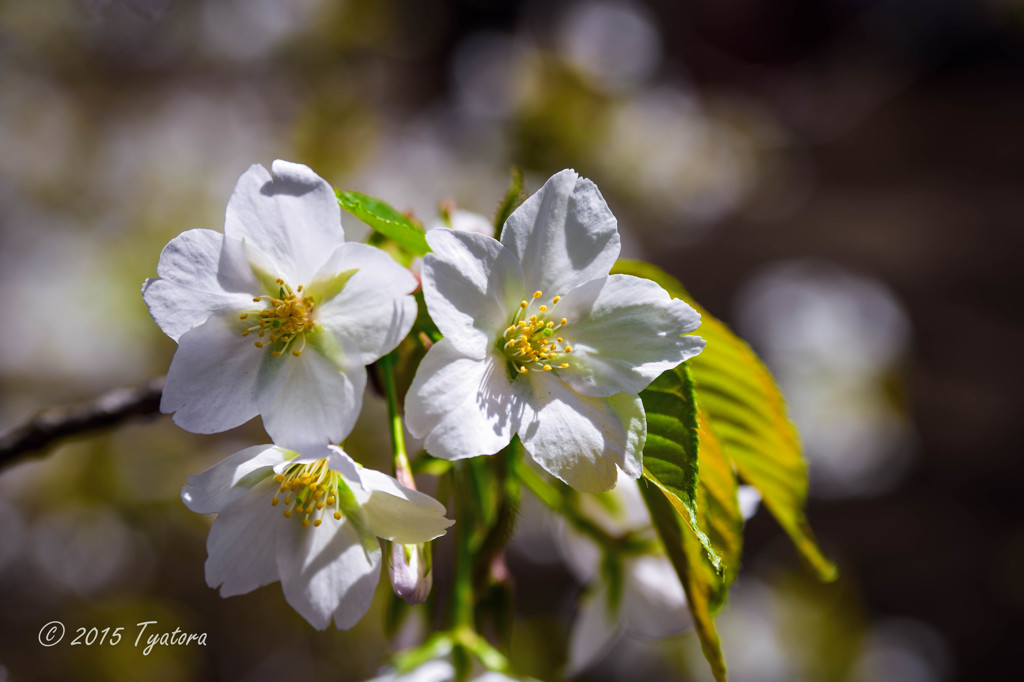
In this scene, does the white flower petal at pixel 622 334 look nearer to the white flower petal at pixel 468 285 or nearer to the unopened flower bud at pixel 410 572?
the white flower petal at pixel 468 285

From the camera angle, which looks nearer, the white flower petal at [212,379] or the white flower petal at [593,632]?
the white flower petal at [212,379]

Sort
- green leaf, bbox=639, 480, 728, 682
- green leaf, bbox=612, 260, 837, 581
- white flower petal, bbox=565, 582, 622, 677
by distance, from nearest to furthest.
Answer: green leaf, bbox=639, 480, 728, 682
green leaf, bbox=612, 260, 837, 581
white flower petal, bbox=565, 582, 622, 677

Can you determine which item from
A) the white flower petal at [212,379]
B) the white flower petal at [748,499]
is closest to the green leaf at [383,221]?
the white flower petal at [212,379]

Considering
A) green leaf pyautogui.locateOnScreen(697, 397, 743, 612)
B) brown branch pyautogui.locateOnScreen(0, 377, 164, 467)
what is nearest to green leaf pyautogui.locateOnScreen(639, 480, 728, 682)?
green leaf pyautogui.locateOnScreen(697, 397, 743, 612)

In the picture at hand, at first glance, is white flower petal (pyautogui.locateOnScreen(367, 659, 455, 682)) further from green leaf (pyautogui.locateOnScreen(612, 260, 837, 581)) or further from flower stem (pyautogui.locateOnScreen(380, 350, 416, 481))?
green leaf (pyautogui.locateOnScreen(612, 260, 837, 581))

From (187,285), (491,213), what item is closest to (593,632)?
(187,285)

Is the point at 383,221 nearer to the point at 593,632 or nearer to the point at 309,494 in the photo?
the point at 309,494
